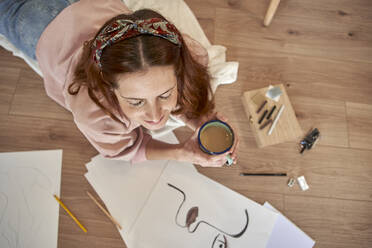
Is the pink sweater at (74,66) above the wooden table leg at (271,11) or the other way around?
the other way around

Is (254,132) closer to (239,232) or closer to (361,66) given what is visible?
(239,232)

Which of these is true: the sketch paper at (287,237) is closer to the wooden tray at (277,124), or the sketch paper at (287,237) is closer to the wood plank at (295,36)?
the wooden tray at (277,124)

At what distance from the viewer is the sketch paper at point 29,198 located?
0.73m

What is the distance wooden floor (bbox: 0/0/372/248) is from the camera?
78 centimetres

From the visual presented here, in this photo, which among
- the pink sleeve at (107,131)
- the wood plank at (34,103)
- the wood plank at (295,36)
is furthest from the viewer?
the wood plank at (295,36)

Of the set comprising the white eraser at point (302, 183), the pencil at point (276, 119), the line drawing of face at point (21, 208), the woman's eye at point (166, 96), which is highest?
the woman's eye at point (166, 96)

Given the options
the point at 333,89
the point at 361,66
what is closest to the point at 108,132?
the point at 333,89

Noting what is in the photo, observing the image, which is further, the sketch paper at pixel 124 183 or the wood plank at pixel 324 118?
the wood plank at pixel 324 118

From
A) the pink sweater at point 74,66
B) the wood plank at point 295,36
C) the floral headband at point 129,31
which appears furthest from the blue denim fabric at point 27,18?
the wood plank at point 295,36

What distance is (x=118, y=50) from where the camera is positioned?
49 cm

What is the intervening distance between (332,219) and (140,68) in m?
0.75

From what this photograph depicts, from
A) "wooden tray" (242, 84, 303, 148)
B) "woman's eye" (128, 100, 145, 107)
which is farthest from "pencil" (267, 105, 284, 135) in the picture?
"woman's eye" (128, 100, 145, 107)

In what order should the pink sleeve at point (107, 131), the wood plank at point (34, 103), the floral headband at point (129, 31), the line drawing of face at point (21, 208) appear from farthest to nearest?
the wood plank at point (34, 103), the line drawing of face at point (21, 208), the pink sleeve at point (107, 131), the floral headband at point (129, 31)

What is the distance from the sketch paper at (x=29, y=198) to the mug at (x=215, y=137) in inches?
19.0
